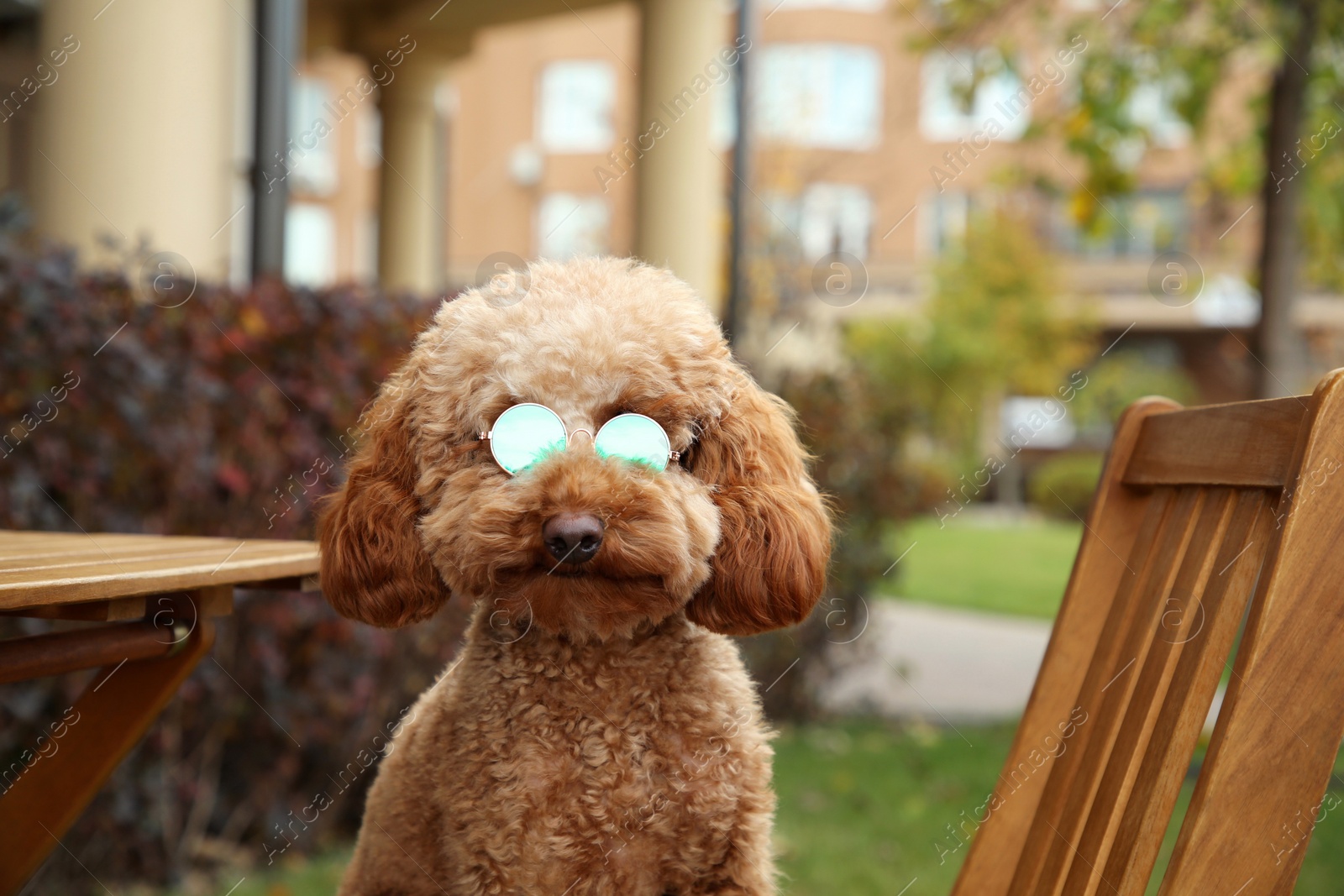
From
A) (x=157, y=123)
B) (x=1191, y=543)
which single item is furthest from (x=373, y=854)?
(x=157, y=123)

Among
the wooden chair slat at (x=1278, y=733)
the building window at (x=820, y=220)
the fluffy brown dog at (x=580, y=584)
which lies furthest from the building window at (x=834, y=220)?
the wooden chair slat at (x=1278, y=733)

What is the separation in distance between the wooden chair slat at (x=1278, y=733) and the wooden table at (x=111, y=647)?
129 cm

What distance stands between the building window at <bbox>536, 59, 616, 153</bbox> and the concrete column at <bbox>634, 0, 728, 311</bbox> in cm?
1616

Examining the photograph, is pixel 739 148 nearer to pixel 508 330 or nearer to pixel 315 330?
pixel 315 330

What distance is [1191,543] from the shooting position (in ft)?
5.15

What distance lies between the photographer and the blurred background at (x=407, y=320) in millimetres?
3318

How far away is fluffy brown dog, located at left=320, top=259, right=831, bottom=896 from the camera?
59.1 inches

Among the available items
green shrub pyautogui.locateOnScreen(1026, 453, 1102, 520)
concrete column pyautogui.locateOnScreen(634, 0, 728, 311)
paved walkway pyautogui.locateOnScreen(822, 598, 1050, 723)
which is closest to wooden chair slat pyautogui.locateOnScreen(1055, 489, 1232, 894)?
paved walkway pyautogui.locateOnScreen(822, 598, 1050, 723)

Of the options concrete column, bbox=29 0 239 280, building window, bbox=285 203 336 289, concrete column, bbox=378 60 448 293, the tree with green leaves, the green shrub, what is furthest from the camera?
building window, bbox=285 203 336 289

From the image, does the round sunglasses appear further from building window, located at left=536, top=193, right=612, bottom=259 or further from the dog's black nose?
building window, located at left=536, top=193, right=612, bottom=259

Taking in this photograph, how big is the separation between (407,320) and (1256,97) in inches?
225

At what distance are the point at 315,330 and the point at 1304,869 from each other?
13.1 feet

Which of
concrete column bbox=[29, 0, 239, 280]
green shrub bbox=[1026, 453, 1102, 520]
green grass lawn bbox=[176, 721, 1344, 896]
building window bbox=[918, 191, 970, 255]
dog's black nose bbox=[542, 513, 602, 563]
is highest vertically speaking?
building window bbox=[918, 191, 970, 255]

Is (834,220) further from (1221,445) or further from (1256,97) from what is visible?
(1221,445)
